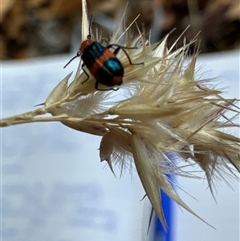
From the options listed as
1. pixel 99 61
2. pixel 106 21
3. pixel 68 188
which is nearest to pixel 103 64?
pixel 99 61

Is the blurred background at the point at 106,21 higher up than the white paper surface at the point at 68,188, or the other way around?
the blurred background at the point at 106,21

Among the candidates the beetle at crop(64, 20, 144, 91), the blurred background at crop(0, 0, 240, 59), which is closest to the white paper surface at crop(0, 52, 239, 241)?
the blurred background at crop(0, 0, 240, 59)

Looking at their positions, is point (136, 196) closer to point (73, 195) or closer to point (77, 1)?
point (73, 195)

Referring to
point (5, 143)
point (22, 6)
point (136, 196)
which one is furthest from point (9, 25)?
point (136, 196)

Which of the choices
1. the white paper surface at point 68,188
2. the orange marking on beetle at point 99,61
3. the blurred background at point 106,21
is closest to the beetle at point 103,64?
the orange marking on beetle at point 99,61

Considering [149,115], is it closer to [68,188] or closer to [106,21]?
[68,188]

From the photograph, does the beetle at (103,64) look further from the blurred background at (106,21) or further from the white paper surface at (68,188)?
the blurred background at (106,21)
